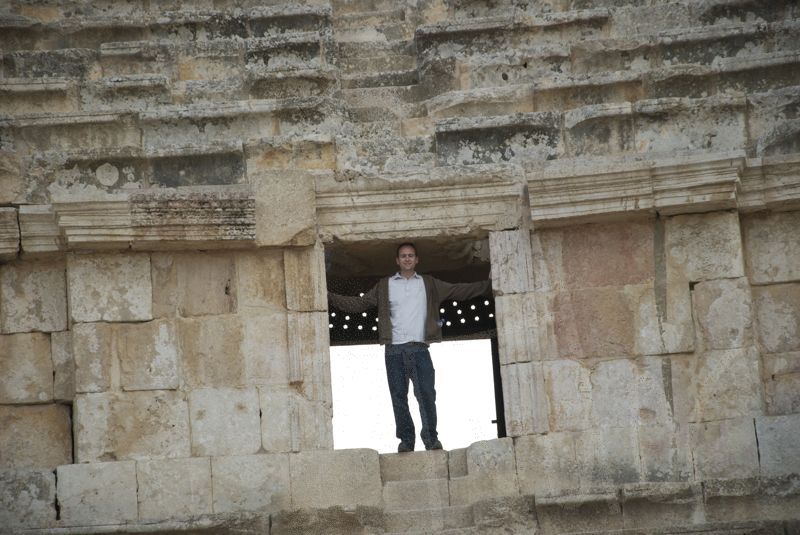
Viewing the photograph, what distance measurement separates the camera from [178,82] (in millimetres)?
14086

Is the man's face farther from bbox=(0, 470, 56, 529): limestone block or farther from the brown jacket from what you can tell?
bbox=(0, 470, 56, 529): limestone block

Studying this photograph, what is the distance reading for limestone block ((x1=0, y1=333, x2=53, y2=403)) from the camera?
13.0 meters

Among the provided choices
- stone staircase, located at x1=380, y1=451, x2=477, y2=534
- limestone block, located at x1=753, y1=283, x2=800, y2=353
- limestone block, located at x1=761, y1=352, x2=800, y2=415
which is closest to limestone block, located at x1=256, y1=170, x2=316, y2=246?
stone staircase, located at x1=380, y1=451, x2=477, y2=534

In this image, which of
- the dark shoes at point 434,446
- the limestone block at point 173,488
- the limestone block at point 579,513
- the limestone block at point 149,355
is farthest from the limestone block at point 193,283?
the limestone block at point 579,513

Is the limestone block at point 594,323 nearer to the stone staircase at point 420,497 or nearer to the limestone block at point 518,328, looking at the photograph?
the limestone block at point 518,328

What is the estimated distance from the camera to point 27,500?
494 inches

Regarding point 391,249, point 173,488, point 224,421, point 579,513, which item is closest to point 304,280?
point 391,249

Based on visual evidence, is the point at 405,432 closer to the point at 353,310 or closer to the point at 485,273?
the point at 353,310

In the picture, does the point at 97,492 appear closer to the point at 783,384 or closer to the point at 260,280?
the point at 260,280

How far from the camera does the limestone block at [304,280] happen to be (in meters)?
13.0

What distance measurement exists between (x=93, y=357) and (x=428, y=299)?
2707 millimetres

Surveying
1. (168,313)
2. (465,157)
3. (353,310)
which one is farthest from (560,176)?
(168,313)

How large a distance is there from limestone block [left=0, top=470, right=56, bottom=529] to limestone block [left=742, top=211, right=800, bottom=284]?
5536 millimetres

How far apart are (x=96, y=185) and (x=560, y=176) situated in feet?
11.9
